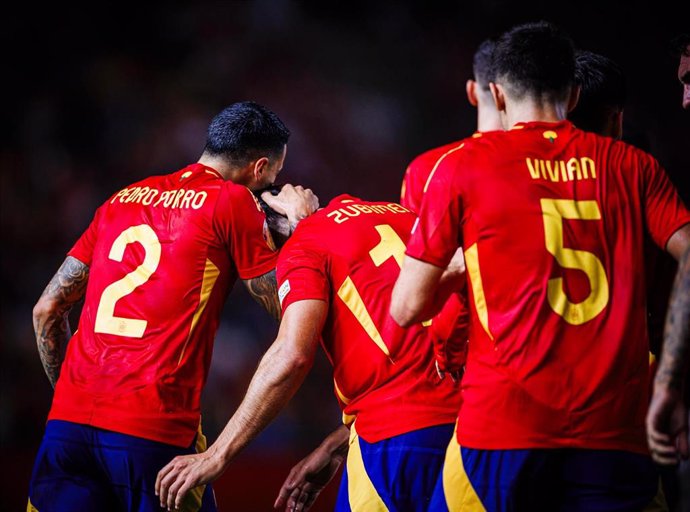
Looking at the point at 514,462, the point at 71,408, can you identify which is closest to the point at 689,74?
the point at 514,462

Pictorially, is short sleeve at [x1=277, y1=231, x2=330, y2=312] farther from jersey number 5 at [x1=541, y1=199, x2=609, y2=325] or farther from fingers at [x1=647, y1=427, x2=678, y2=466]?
fingers at [x1=647, y1=427, x2=678, y2=466]

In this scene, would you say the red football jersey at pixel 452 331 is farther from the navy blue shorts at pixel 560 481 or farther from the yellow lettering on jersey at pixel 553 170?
the navy blue shorts at pixel 560 481

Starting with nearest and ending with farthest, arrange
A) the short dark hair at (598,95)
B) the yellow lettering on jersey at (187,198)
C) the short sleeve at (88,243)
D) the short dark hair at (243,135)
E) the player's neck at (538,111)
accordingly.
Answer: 1. the player's neck at (538,111)
2. the short dark hair at (598,95)
3. the yellow lettering on jersey at (187,198)
4. the short sleeve at (88,243)
5. the short dark hair at (243,135)

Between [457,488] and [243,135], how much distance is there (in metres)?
1.92

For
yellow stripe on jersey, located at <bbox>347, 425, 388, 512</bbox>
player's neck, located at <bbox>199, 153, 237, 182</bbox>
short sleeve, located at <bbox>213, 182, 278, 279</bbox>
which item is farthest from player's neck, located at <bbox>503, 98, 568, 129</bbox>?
player's neck, located at <bbox>199, 153, 237, 182</bbox>

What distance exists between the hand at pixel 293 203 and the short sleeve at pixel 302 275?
67cm

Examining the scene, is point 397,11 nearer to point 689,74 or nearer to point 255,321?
point 255,321

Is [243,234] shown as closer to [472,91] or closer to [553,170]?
[472,91]

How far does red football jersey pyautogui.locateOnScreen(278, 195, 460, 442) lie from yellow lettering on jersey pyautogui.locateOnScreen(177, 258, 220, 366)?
0.46m

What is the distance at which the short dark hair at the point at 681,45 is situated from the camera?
2.93 meters

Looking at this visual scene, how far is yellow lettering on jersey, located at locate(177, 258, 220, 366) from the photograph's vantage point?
116 inches

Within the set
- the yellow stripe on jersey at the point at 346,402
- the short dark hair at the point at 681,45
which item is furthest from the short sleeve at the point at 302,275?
the short dark hair at the point at 681,45

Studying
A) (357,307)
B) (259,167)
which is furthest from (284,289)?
(259,167)

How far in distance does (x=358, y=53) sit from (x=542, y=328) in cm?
611
